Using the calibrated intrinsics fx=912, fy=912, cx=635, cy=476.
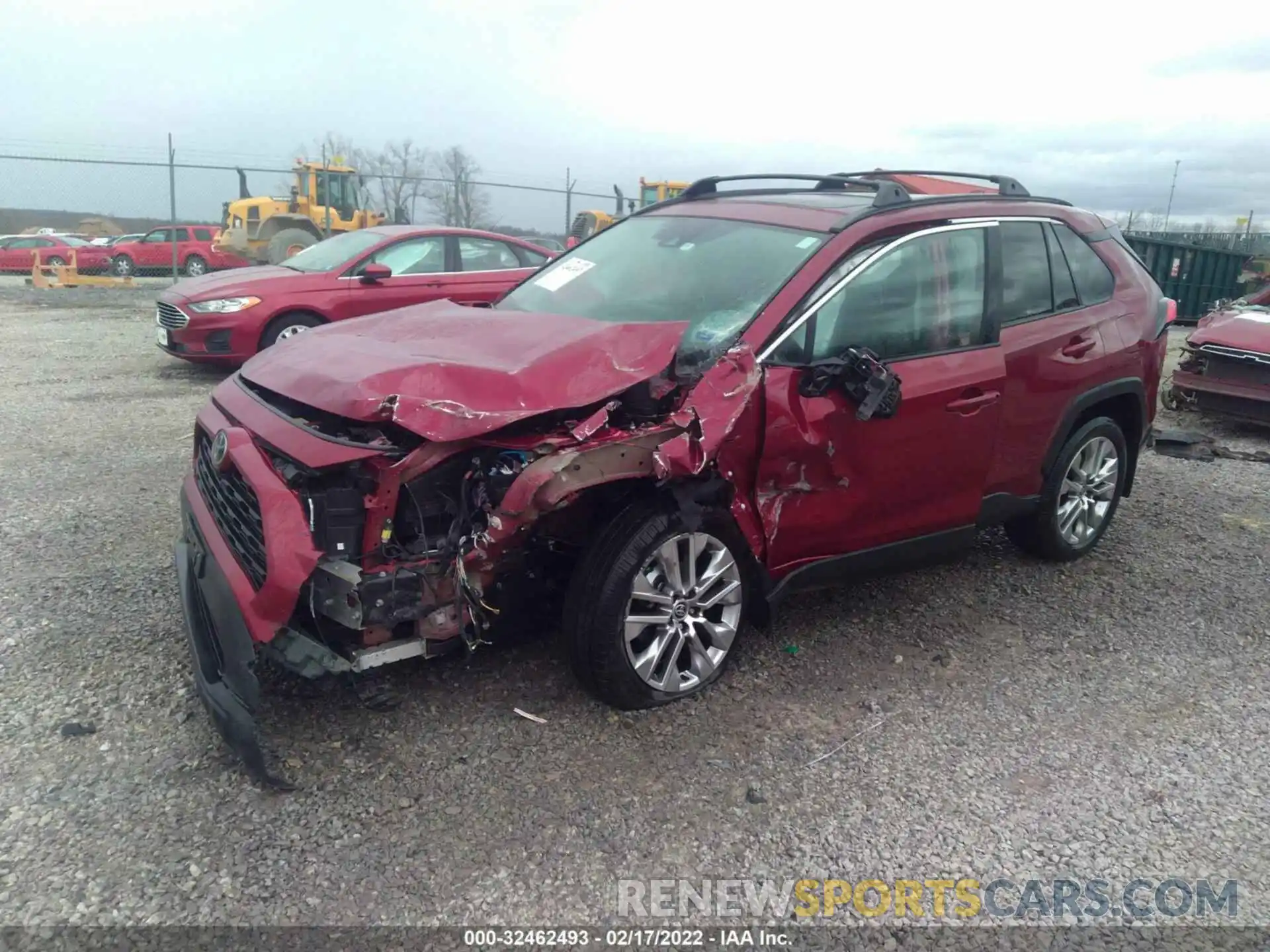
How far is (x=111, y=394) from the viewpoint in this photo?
7.93 m

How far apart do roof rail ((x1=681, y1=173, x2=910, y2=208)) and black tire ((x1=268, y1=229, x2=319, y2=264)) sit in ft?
49.4

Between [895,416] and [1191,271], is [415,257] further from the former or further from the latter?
[1191,271]

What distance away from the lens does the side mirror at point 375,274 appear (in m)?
8.48

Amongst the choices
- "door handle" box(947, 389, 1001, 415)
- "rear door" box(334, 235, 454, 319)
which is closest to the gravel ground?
"door handle" box(947, 389, 1001, 415)

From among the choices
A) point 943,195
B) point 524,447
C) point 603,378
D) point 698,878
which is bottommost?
point 698,878

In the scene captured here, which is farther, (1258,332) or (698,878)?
(1258,332)

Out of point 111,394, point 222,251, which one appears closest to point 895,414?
point 111,394

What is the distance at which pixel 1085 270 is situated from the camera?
4.42 metres

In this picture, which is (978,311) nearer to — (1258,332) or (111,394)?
(1258,332)

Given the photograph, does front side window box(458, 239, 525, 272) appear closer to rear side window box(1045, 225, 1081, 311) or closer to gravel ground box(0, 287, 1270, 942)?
gravel ground box(0, 287, 1270, 942)

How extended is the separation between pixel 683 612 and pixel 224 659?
1.49 m

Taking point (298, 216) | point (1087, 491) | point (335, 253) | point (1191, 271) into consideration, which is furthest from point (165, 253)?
point (1087, 491)

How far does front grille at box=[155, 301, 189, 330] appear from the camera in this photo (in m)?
8.38

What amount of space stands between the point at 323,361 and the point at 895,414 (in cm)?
211
